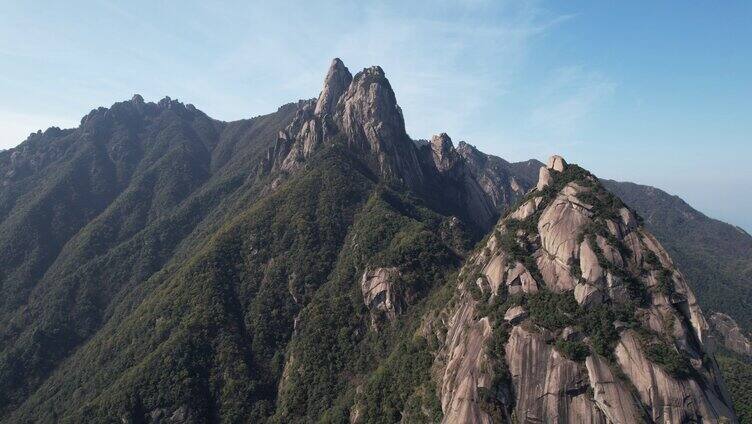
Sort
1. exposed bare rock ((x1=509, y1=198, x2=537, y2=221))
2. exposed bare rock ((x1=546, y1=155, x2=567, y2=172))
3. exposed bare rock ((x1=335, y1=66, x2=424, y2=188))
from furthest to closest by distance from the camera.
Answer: exposed bare rock ((x1=335, y1=66, x2=424, y2=188)), exposed bare rock ((x1=546, y1=155, x2=567, y2=172)), exposed bare rock ((x1=509, y1=198, x2=537, y2=221))

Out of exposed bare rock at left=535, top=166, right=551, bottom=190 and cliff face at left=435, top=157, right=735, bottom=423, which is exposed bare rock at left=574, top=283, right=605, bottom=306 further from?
exposed bare rock at left=535, top=166, right=551, bottom=190

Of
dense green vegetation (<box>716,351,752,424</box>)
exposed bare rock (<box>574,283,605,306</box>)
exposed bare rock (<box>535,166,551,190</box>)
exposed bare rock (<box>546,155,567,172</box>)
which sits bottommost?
dense green vegetation (<box>716,351,752,424</box>)

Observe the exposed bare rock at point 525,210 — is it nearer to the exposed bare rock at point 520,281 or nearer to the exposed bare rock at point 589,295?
the exposed bare rock at point 520,281

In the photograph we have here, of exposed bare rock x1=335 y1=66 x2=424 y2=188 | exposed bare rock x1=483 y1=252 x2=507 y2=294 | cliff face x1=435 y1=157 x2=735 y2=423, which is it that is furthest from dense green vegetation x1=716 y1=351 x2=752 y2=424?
exposed bare rock x1=335 y1=66 x2=424 y2=188

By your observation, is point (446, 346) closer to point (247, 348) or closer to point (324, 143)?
point (247, 348)

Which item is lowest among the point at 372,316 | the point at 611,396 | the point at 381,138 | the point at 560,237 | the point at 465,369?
the point at 611,396

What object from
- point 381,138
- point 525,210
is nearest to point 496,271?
point 525,210

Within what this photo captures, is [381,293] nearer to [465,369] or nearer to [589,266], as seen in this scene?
[465,369]
